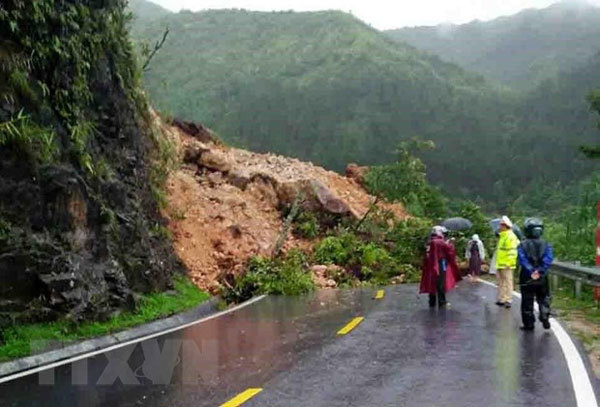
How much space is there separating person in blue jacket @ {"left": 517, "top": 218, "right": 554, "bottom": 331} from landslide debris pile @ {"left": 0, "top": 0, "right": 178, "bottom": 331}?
681 centimetres

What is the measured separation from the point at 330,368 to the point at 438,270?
624 cm

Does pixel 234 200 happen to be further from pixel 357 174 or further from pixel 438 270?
pixel 438 270

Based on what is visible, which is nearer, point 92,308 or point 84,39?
point 92,308

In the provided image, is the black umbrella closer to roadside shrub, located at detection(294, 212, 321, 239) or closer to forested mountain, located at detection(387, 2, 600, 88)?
roadside shrub, located at detection(294, 212, 321, 239)

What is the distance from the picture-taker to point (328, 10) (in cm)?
10938

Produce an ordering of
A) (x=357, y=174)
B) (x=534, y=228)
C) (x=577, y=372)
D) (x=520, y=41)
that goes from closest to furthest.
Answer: (x=577, y=372) < (x=534, y=228) < (x=357, y=174) < (x=520, y=41)

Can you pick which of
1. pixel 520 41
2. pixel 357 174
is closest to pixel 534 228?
pixel 357 174

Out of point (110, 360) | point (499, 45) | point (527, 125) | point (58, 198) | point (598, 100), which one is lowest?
point (110, 360)

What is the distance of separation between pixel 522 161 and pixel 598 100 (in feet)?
170

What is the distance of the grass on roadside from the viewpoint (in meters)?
9.32

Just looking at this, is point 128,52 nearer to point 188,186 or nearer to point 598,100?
point 188,186

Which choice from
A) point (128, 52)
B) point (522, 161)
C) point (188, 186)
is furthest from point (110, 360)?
point (522, 161)

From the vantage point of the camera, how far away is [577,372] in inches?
287

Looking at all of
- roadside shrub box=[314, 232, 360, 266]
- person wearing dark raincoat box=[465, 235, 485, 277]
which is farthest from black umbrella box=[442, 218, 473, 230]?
roadside shrub box=[314, 232, 360, 266]
